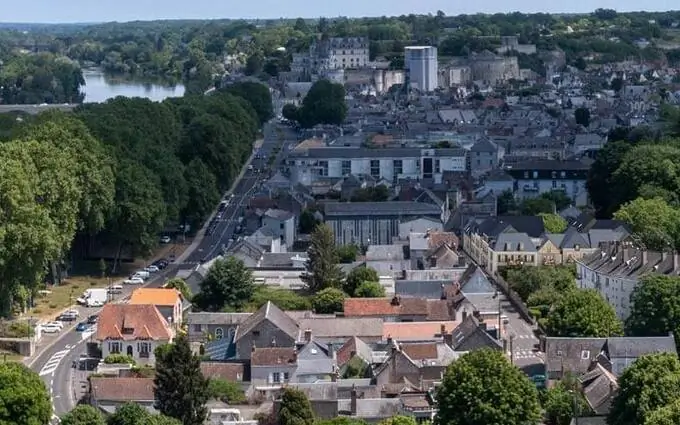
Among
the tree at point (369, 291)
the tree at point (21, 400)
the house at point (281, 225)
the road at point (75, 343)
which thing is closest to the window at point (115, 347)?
the road at point (75, 343)

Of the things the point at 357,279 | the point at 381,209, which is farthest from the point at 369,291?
the point at 381,209

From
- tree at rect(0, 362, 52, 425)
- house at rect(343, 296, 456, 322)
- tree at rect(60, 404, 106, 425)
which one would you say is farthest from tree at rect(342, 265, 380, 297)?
tree at rect(60, 404, 106, 425)

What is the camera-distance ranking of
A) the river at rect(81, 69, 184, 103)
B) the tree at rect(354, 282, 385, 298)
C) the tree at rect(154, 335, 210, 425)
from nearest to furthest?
the tree at rect(154, 335, 210, 425) → the tree at rect(354, 282, 385, 298) → the river at rect(81, 69, 184, 103)

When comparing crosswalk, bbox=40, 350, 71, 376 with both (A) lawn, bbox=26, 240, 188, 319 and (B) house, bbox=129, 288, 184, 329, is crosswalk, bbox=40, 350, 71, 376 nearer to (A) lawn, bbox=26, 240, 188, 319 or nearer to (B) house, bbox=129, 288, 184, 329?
(B) house, bbox=129, 288, 184, 329

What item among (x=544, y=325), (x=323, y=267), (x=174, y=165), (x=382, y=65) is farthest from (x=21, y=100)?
(x=544, y=325)

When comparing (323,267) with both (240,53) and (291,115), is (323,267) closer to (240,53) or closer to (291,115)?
(291,115)
